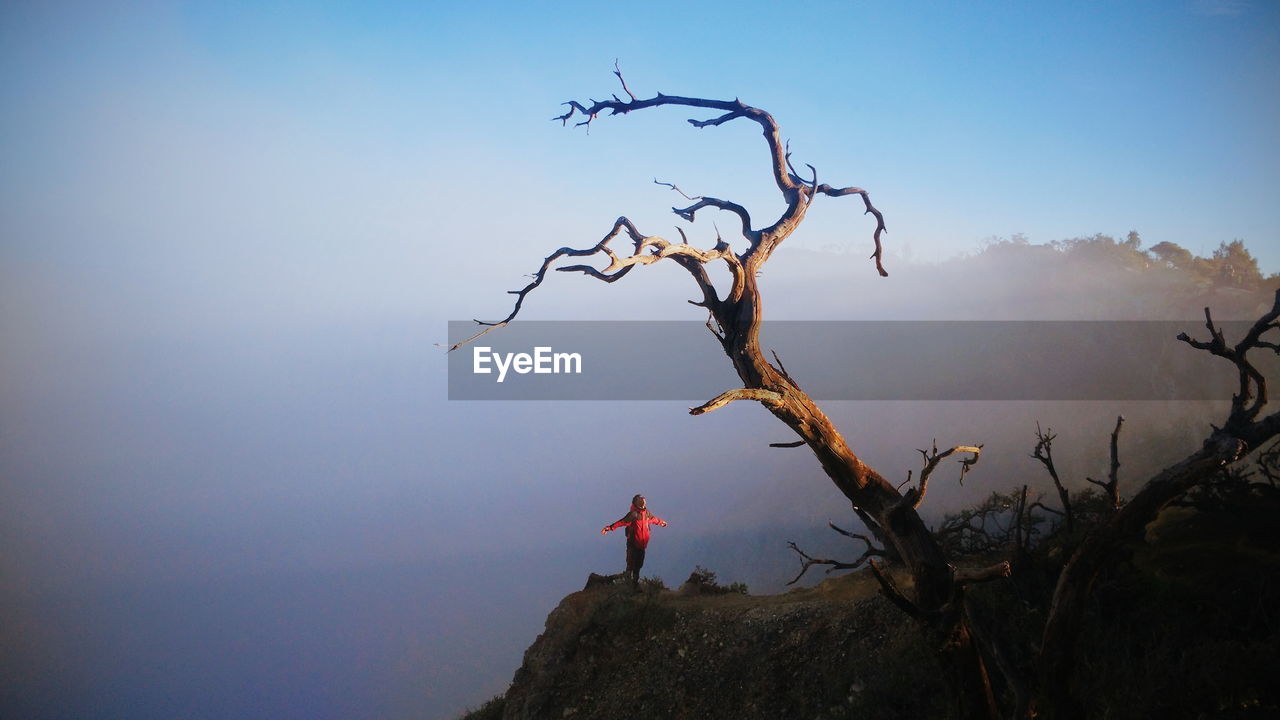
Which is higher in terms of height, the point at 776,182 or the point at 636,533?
the point at 776,182

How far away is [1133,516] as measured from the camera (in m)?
3.74

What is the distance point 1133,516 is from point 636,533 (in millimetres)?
9888

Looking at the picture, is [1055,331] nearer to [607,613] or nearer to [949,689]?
[607,613]

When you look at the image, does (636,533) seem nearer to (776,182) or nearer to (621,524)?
(621,524)

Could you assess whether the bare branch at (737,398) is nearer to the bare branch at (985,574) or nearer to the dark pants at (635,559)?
the bare branch at (985,574)

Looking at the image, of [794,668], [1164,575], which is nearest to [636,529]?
[794,668]

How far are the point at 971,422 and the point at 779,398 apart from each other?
39.9 metres

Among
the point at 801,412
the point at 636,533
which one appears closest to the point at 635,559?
the point at 636,533

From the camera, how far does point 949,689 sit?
434cm

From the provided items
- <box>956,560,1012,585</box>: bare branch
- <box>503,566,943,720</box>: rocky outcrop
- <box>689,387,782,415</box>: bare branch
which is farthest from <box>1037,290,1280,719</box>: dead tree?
<box>503,566,943,720</box>: rocky outcrop

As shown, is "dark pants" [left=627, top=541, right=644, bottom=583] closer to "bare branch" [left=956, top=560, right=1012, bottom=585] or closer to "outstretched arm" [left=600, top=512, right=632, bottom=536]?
"outstretched arm" [left=600, top=512, right=632, bottom=536]

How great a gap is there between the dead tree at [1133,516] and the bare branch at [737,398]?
189 centimetres

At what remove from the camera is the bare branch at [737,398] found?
3.42 m

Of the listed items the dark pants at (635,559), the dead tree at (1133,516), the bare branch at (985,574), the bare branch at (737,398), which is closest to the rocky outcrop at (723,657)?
the dark pants at (635,559)
